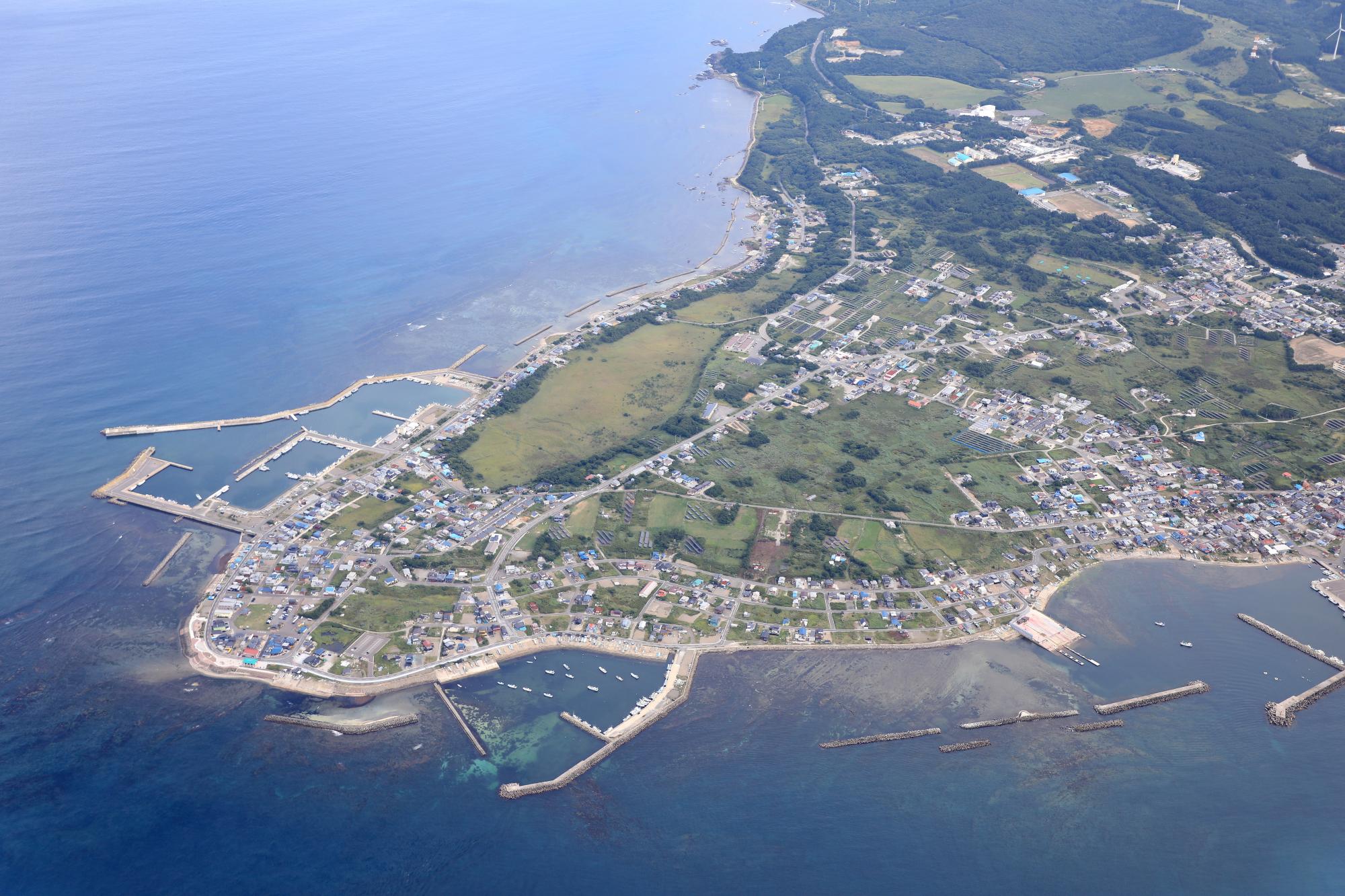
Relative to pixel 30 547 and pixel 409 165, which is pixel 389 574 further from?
pixel 409 165

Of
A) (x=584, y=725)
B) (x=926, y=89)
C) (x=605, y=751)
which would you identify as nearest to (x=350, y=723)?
(x=584, y=725)

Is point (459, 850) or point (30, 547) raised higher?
point (30, 547)

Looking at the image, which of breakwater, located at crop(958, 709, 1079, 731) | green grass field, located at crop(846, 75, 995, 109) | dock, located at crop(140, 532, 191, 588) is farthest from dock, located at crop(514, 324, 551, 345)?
green grass field, located at crop(846, 75, 995, 109)

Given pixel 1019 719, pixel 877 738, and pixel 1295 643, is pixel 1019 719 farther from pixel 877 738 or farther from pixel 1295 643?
pixel 1295 643

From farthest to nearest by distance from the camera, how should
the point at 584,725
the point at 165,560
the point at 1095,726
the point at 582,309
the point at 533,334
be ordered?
the point at 582,309 < the point at 533,334 < the point at 165,560 < the point at 1095,726 < the point at 584,725

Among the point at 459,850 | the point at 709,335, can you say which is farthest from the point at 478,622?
the point at 709,335

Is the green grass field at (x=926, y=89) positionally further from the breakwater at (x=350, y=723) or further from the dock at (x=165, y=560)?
the breakwater at (x=350, y=723)
